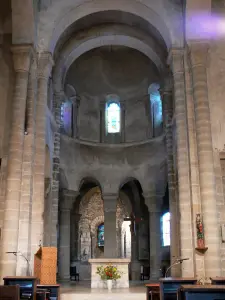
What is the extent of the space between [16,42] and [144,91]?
414 inches

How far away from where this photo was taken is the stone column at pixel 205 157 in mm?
→ 13391

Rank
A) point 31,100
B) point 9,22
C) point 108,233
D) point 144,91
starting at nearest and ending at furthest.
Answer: point 31,100 < point 9,22 < point 108,233 < point 144,91

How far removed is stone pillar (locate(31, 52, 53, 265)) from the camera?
573 inches

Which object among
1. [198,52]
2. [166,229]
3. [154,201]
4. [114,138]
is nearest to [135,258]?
[166,229]

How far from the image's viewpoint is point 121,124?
2494cm

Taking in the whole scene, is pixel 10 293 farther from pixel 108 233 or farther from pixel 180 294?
pixel 108 233

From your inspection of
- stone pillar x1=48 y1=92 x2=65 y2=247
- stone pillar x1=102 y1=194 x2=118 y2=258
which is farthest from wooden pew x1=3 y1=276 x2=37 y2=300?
stone pillar x1=102 y1=194 x2=118 y2=258

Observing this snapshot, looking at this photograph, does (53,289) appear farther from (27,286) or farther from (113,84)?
(113,84)

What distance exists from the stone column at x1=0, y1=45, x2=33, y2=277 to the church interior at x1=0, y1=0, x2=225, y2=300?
35 millimetres

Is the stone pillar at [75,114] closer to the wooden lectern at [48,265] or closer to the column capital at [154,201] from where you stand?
the column capital at [154,201]

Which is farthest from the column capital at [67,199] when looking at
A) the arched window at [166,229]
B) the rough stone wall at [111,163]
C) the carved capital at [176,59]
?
the carved capital at [176,59]

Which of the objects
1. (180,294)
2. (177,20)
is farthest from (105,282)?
(177,20)

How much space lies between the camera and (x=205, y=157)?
14125 millimetres

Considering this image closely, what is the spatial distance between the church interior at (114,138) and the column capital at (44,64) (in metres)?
0.04
